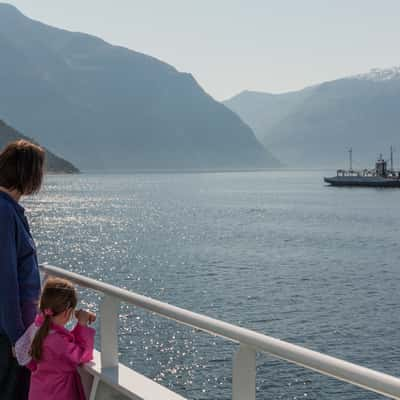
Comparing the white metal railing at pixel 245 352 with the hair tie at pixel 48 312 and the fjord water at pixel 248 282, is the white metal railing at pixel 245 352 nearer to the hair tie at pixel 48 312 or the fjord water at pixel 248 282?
the hair tie at pixel 48 312

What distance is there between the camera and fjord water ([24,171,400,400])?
17.4 meters

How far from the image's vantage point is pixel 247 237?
5872 centimetres

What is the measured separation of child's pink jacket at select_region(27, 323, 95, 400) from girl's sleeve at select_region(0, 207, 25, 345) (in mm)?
287

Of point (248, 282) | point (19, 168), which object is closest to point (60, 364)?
point (19, 168)

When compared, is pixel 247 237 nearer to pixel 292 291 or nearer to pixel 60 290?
pixel 292 291

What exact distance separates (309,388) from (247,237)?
4307 centimetres

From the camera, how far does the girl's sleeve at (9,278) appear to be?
10.1 feet

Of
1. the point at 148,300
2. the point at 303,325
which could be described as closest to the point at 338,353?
the point at 303,325

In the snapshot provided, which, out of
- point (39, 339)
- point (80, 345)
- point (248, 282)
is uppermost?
point (39, 339)

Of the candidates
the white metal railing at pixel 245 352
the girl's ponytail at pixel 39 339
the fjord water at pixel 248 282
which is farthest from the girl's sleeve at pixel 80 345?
the fjord water at pixel 248 282

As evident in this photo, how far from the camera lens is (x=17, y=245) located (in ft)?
10.4

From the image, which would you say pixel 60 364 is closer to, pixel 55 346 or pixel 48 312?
pixel 55 346

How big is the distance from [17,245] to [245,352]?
1.26m

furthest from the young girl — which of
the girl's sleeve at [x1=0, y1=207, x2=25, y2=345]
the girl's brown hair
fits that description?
the girl's sleeve at [x1=0, y1=207, x2=25, y2=345]
